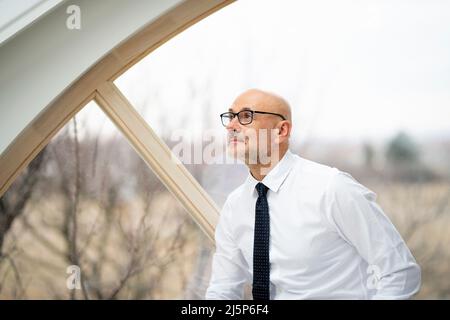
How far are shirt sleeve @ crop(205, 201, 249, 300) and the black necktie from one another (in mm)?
112

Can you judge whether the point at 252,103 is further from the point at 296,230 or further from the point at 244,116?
the point at 296,230

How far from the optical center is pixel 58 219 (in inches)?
85.7

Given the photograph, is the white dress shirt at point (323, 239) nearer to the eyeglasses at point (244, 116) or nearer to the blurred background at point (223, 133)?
the eyeglasses at point (244, 116)

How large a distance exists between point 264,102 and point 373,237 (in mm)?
519

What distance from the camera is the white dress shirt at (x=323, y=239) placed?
5.41 ft

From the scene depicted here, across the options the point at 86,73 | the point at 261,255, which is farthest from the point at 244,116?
the point at 86,73

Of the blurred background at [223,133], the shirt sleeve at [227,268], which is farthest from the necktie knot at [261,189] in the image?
the blurred background at [223,133]

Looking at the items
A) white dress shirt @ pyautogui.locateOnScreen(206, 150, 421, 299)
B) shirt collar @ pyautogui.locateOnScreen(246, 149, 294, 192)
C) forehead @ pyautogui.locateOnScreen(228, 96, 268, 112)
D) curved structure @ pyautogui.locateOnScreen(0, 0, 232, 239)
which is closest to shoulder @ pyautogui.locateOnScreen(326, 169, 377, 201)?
white dress shirt @ pyautogui.locateOnScreen(206, 150, 421, 299)

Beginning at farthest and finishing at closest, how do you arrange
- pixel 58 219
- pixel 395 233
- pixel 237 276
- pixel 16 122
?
1. pixel 58 219
2. pixel 16 122
3. pixel 237 276
4. pixel 395 233

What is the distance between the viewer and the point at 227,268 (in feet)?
6.23

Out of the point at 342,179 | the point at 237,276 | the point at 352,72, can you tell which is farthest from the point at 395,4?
the point at 237,276

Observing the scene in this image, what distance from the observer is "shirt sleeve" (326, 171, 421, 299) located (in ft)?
5.34

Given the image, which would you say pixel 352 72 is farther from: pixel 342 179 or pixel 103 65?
pixel 103 65
